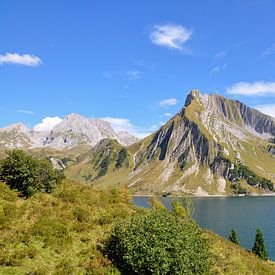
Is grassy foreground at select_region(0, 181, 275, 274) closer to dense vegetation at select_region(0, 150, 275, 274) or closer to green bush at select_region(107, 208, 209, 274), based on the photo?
dense vegetation at select_region(0, 150, 275, 274)

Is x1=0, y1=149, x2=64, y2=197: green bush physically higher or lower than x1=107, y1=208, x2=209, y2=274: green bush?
higher

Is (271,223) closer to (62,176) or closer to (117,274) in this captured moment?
(62,176)

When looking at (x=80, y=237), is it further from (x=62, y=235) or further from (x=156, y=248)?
(x=156, y=248)

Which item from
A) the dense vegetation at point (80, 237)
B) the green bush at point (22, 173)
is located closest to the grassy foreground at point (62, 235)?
the dense vegetation at point (80, 237)

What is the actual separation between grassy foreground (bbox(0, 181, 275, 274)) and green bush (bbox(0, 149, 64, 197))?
116 centimetres

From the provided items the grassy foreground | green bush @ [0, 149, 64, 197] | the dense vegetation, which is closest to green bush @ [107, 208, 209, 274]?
the dense vegetation

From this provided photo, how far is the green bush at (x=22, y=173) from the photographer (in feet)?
99.4

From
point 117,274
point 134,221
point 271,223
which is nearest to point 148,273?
point 117,274

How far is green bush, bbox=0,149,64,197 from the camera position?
3030 centimetres

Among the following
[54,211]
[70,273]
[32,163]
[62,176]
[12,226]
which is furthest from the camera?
[62,176]

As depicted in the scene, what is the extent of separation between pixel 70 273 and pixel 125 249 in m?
4.06

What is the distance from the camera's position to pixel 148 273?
21703mm

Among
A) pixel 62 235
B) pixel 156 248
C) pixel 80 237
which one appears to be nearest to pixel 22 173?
pixel 62 235

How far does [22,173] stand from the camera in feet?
99.9
